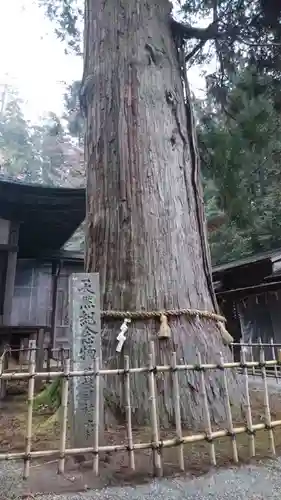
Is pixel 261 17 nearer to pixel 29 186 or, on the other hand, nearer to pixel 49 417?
pixel 29 186

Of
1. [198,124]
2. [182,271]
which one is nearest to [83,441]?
[182,271]

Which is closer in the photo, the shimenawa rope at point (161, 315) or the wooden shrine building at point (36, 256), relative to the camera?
the shimenawa rope at point (161, 315)

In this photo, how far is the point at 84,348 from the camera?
2449 millimetres

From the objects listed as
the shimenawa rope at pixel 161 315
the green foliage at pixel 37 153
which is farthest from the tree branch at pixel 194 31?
the green foliage at pixel 37 153

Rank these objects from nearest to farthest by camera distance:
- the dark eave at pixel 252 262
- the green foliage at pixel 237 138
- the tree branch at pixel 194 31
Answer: the tree branch at pixel 194 31, the green foliage at pixel 237 138, the dark eave at pixel 252 262

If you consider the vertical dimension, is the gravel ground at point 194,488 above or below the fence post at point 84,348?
below

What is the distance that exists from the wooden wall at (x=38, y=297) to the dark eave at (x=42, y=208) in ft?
5.22

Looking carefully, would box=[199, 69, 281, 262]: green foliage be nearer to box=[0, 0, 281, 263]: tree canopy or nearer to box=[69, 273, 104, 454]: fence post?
box=[0, 0, 281, 263]: tree canopy

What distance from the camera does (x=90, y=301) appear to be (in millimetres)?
2615

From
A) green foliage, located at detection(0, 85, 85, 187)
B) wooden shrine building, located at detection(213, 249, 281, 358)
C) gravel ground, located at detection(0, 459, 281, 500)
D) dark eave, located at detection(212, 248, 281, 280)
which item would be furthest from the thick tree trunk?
green foliage, located at detection(0, 85, 85, 187)

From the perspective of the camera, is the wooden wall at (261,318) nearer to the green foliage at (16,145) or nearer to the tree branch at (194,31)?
the tree branch at (194,31)

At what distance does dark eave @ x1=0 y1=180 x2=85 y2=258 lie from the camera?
20.5 ft

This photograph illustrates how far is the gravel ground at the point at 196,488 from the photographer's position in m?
1.81

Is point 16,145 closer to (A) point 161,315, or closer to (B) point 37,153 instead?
(B) point 37,153
